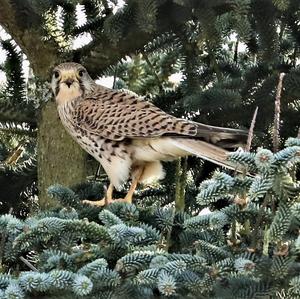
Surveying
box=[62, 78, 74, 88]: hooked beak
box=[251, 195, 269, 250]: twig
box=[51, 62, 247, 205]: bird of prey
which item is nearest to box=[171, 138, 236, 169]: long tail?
Result: box=[51, 62, 247, 205]: bird of prey

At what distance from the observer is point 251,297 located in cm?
269

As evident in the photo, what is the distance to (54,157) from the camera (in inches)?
175

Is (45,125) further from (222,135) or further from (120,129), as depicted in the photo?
(222,135)

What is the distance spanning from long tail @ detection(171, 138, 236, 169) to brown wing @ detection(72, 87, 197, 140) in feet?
0.14

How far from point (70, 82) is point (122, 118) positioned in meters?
0.31

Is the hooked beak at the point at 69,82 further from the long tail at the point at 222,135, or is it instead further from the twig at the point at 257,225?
the twig at the point at 257,225

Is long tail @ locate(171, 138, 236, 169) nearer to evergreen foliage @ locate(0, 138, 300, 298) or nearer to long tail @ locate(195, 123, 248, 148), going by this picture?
long tail @ locate(195, 123, 248, 148)

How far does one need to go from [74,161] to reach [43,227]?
1.53 metres

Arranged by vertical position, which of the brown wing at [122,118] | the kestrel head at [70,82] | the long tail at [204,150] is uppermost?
the kestrel head at [70,82]

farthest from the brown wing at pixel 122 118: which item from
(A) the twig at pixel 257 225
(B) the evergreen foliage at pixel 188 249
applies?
(A) the twig at pixel 257 225

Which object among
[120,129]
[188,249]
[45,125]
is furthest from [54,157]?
[188,249]

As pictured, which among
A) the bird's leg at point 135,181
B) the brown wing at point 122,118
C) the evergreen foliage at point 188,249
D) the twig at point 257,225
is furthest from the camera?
the bird's leg at point 135,181

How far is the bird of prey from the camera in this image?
436cm

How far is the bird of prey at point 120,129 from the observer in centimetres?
436
